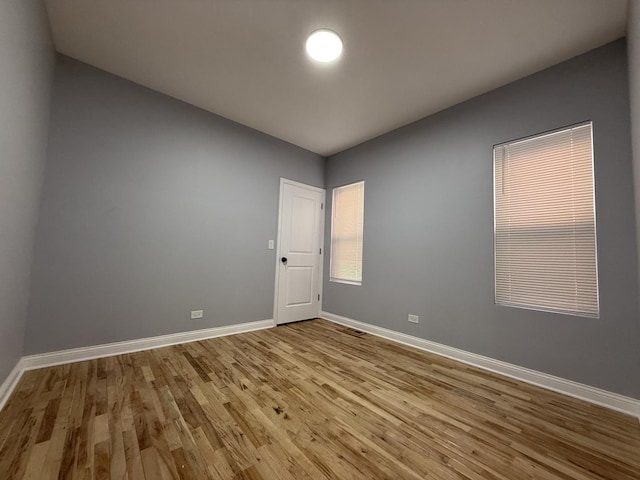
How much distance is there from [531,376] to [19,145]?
14.0ft

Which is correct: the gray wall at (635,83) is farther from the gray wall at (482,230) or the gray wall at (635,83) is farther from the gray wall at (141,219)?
the gray wall at (141,219)

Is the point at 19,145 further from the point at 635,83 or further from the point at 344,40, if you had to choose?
the point at 635,83

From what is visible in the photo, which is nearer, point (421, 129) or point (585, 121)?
point (585, 121)

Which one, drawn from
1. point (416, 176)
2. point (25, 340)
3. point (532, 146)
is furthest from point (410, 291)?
point (25, 340)

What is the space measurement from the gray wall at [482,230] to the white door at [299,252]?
18.8 inches

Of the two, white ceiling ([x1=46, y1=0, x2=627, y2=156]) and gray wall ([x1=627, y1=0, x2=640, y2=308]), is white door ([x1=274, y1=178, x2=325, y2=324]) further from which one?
gray wall ([x1=627, y1=0, x2=640, y2=308])

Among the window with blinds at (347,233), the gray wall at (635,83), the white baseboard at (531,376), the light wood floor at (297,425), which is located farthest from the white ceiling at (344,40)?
the light wood floor at (297,425)

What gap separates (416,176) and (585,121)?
1500mm

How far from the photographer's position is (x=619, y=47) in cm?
Result: 198

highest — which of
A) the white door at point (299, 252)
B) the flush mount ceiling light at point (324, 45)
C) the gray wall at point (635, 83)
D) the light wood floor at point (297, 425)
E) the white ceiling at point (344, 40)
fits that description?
the white ceiling at point (344, 40)

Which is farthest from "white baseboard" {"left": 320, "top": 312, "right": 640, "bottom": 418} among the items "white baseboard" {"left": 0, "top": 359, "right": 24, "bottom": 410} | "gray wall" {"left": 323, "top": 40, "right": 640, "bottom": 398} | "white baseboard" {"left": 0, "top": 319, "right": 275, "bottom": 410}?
"white baseboard" {"left": 0, "top": 359, "right": 24, "bottom": 410}

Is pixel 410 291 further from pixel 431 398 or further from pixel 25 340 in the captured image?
pixel 25 340

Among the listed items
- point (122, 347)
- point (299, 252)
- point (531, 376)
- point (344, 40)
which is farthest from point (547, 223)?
point (122, 347)

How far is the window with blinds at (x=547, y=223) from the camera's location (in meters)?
2.08
